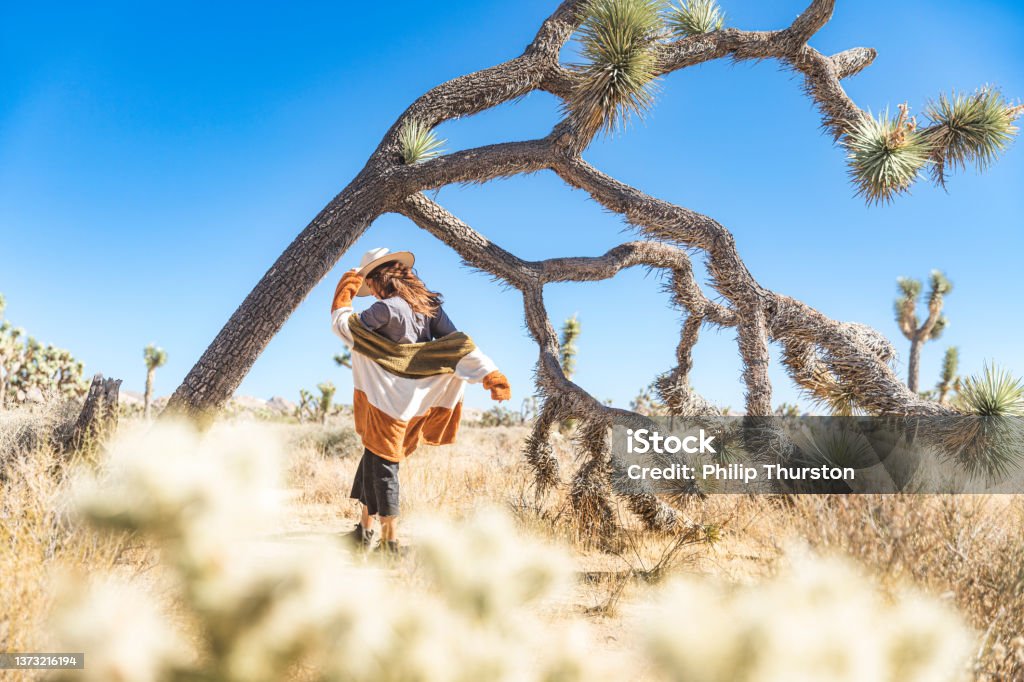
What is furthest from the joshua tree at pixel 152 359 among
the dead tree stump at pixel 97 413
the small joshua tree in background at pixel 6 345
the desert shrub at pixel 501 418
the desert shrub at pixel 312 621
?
the desert shrub at pixel 312 621

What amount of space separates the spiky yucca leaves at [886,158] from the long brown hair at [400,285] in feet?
13.6

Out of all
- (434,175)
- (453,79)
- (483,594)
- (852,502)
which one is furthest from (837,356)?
(483,594)

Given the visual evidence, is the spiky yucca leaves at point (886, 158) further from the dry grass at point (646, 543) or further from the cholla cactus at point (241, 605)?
the cholla cactus at point (241, 605)

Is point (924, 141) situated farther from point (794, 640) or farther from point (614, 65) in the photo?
point (794, 640)

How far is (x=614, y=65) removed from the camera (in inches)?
217

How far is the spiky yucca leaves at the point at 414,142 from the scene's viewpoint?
5.55 m

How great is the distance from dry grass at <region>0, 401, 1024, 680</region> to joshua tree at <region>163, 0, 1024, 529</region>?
0.63m

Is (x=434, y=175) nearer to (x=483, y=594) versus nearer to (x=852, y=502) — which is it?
(x=852, y=502)

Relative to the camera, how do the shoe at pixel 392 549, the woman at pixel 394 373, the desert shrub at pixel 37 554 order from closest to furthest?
the desert shrub at pixel 37 554 < the shoe at pixel 392 549 < the woman at pixel 394 373

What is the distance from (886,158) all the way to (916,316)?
21.4 m

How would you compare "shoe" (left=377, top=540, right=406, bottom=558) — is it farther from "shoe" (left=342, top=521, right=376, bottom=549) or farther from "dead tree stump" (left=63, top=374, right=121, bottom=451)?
"dead tree stump" (left=63, top=374, right=121, bottom=451)

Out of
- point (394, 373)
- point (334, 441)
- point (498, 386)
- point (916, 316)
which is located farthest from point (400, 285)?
point (916, 316)

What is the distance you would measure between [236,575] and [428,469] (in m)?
6.78

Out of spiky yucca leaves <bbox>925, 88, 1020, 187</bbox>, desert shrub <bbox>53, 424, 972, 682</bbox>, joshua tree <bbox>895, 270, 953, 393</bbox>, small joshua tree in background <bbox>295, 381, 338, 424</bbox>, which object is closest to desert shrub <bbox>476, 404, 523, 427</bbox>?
small joshua tree in background <bbox>295, 381, 338, 424</bbox>
